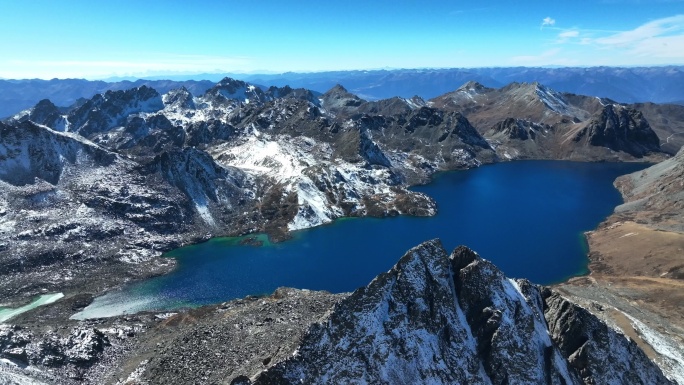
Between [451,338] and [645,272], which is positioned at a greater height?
[451,338]

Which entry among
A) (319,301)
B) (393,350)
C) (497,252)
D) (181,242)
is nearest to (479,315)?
(393,350)

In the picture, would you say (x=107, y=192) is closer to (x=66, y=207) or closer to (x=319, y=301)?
(x=66, y=207)

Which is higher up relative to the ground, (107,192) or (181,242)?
(107,192)

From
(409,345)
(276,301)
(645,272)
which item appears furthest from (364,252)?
(409,345)

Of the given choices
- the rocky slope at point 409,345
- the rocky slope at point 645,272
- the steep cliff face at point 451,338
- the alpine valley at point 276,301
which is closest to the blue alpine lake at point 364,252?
the rocky slope at point 645,272

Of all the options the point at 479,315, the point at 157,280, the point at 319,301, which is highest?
the point at 479,315

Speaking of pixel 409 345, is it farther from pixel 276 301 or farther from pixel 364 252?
pixel 364 252

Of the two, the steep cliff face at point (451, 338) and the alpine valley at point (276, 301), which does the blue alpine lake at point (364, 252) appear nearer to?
the alpine valley at point (276, 301)
